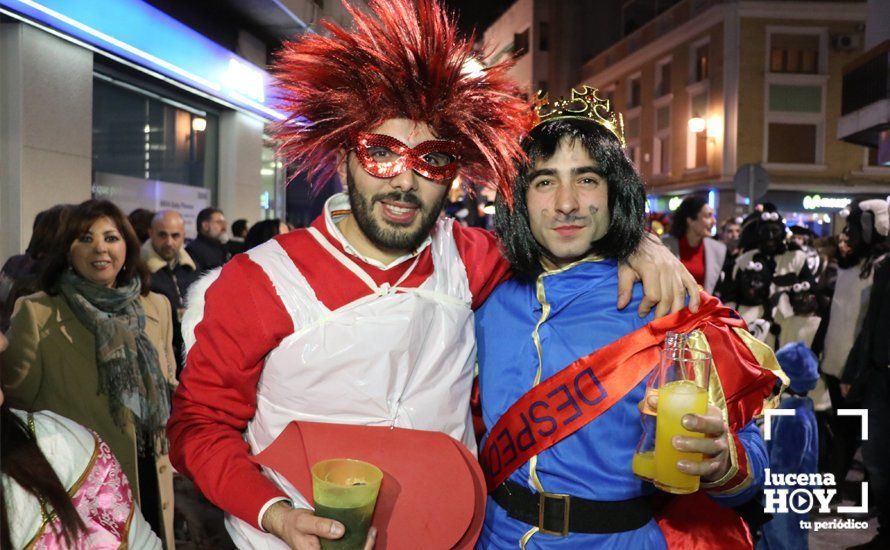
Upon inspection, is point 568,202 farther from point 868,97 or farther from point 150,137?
point 868,97

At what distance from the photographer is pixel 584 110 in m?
2.23

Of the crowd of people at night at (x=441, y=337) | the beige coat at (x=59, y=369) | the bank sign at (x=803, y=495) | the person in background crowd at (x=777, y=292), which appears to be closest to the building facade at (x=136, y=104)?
the crowd of people at night at (x=441, y=337)

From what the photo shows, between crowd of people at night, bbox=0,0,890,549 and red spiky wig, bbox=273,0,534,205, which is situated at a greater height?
red spiky wig, bbox=273,0,534,205

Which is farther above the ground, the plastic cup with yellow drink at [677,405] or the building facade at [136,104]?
the building facade at [136,104]

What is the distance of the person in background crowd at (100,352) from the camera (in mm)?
3379

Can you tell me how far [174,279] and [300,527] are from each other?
15.0 feet

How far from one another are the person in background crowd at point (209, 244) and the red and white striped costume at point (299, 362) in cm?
502

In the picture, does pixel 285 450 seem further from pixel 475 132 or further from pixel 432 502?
pixel 475 132

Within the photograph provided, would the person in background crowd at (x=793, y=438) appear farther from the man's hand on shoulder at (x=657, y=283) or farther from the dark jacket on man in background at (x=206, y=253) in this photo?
the dark jacket on man in background at (x=206, y=253)

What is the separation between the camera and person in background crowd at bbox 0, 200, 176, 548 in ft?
11.1

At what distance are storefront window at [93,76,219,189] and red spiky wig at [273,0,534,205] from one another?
6.12 m

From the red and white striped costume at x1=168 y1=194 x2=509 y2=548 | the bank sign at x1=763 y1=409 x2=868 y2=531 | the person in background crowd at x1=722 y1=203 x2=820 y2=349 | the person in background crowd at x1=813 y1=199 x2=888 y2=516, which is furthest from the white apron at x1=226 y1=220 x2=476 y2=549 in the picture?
the person in background crowd at x1=813 y1=199 x2=888 y2=516

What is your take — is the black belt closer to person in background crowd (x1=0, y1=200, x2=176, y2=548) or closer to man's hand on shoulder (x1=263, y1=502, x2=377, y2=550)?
man's hand on shoulder (x1=263, y1=502, x2=377, y2=550)

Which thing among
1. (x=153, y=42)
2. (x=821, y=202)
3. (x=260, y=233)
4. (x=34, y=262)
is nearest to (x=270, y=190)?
(x=153, y=42)
